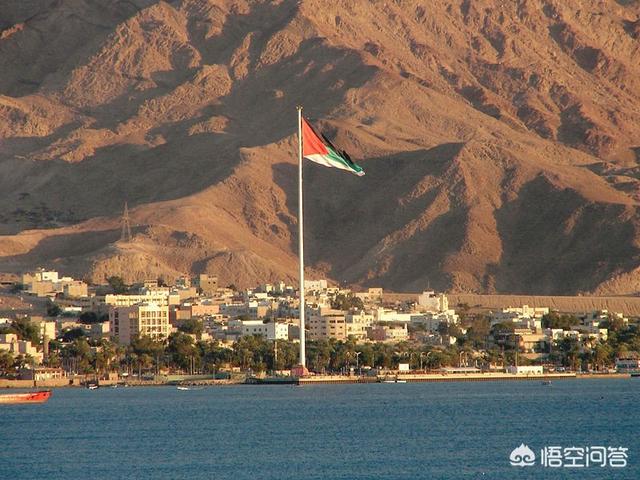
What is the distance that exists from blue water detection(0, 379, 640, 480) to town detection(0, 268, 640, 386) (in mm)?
18291

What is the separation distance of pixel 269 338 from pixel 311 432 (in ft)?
247

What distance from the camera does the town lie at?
493 ft

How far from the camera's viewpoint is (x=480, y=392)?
127688mm

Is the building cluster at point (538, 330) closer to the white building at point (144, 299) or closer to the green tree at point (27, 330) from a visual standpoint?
the white building at point (144, 299)

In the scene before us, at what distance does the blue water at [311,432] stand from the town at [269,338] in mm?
18291

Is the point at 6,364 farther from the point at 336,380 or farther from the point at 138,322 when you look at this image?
the point at 138,322

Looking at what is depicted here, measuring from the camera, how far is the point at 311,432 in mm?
92312

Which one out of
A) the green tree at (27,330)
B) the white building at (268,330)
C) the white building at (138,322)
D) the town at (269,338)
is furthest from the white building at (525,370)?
the green tree at (27,330)

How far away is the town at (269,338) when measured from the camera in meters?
150

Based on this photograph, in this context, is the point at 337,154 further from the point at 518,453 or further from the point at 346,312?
the point at 346,312

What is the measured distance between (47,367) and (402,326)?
139 feet

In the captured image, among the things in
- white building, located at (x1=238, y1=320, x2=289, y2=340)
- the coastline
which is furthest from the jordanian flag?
white building, located at (x1=238, y1=320, x2=289, y2=340)

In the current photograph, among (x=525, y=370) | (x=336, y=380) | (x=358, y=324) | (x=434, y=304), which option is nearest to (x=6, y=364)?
(x=336, y=380)

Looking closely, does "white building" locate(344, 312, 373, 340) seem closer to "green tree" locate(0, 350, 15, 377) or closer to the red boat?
"green tree" locate(0, 350, 15, 377)
